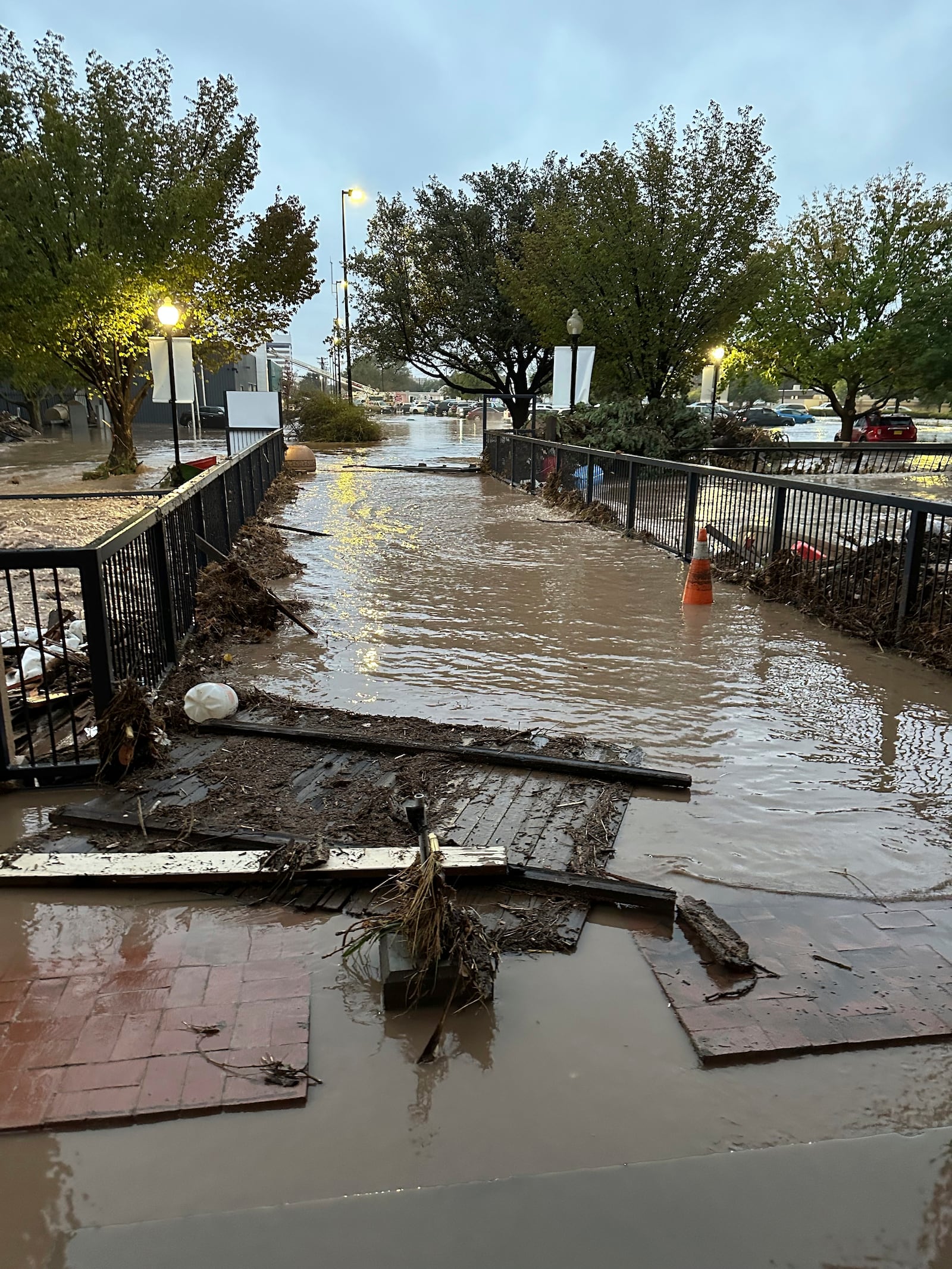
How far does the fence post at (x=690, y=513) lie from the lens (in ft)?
→ 38.1

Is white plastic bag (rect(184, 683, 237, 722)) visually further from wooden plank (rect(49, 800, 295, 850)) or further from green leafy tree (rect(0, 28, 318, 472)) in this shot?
green leafy tree (rect(0, 28, 318, 472))

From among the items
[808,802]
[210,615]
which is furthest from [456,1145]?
[210,615]

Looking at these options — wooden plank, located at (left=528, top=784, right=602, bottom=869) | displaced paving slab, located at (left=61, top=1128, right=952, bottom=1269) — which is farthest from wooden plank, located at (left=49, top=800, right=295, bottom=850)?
displaced paving slab, located at (left=61, top=1128, right=952, bottom=1269)

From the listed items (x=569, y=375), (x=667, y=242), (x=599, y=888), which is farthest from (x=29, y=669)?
(x=667, y=242)

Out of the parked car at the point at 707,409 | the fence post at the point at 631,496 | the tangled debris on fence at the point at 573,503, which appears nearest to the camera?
the fence post at the point at 631,496

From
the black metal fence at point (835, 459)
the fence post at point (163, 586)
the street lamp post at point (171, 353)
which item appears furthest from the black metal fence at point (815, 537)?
the black metal fence at point (835, 459)

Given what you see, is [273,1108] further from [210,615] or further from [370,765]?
[210,615]

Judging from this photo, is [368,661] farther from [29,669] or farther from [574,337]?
[574,337]

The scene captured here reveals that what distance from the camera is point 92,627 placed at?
188 inches

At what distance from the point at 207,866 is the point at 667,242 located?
2437cm

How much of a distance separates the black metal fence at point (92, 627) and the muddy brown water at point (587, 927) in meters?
0.58

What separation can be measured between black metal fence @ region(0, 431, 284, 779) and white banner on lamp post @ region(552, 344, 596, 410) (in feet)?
39.0

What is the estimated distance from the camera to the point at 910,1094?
272 cm

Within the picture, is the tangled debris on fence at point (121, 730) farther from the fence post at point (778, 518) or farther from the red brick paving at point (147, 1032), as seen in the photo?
the fence post at point (778, 518)
